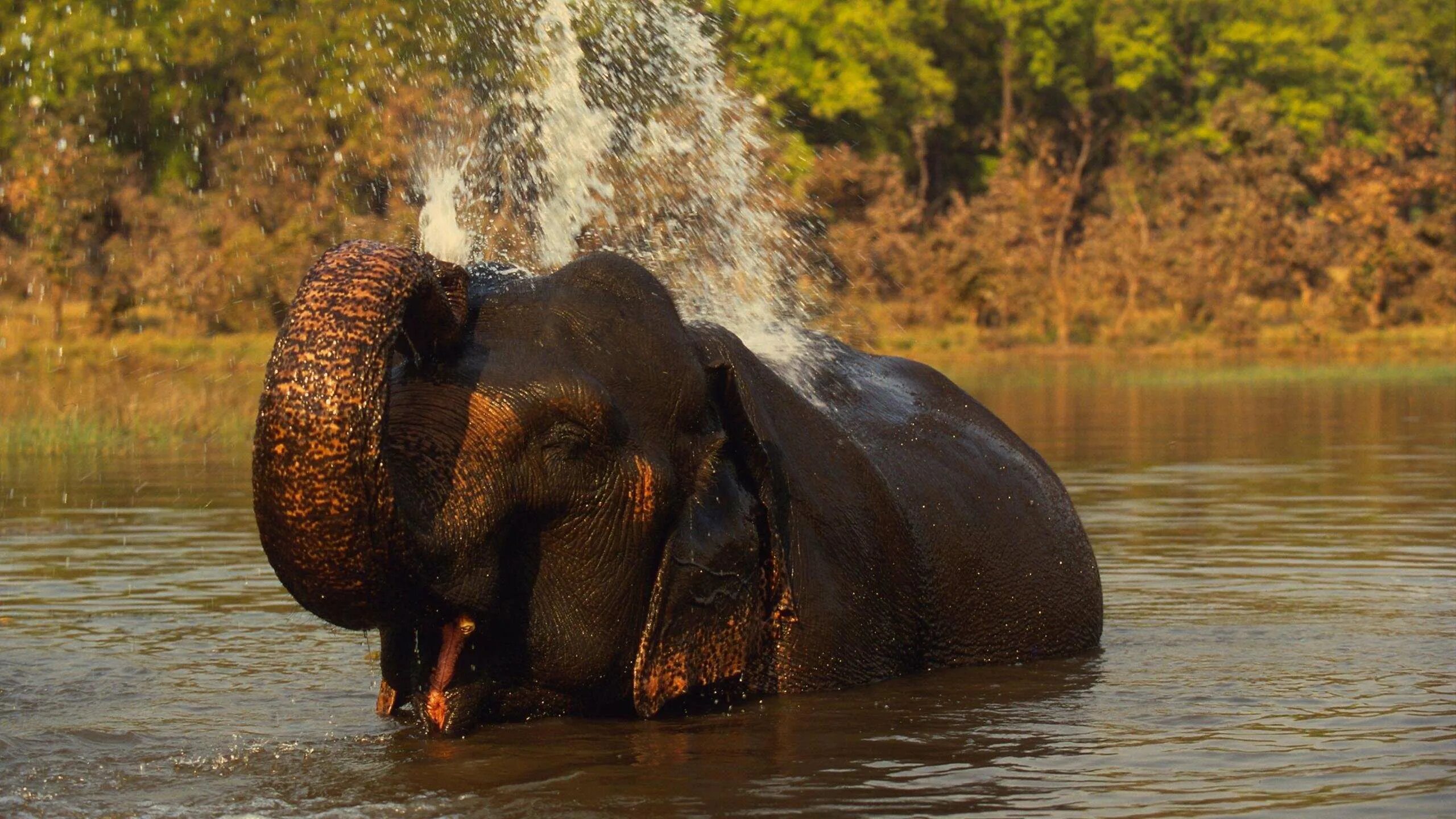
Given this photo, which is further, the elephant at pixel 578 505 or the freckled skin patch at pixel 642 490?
the freckled skin patch at pixel 642 490

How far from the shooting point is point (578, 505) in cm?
543

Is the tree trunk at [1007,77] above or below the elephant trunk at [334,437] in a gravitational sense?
above

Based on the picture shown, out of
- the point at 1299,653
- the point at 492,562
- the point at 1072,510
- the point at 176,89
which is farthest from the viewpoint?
the point at 176,89

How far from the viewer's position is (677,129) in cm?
2369

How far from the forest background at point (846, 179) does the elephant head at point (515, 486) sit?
20080 millimetres

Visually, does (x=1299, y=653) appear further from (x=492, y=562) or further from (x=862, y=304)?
(x=862, y=304)

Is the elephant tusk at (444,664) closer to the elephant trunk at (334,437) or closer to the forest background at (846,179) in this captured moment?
the elephant trunk at (334,437)

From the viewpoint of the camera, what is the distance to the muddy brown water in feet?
17.2

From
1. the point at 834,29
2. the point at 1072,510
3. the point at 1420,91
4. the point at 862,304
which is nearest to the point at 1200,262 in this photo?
the point at 862,304

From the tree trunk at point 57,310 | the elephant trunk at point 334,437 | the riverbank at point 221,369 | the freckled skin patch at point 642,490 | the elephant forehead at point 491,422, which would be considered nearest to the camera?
the elephant trunk at point 334,437

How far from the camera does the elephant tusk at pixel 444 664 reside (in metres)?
5.34

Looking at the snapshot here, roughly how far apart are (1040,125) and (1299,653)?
5168 cm

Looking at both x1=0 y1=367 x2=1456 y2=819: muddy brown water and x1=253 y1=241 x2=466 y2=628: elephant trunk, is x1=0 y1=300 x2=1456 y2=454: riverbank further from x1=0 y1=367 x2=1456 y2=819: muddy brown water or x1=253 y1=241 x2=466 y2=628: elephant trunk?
x1=253 y1=241 x2=466 y2=628: elephant trunk

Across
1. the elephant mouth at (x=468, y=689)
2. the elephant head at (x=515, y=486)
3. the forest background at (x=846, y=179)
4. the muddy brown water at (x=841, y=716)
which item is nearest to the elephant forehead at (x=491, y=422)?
the elephant head at (x=515, y=486)
